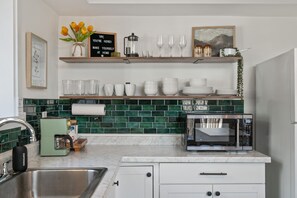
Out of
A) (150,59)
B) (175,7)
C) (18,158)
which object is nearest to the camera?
(18,158)

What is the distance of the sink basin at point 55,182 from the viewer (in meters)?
1.68

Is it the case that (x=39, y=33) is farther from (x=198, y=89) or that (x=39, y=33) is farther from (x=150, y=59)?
(x=198, y=89)

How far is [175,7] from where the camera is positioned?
2.57 m

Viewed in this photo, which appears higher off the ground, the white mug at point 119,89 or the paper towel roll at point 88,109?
the white mug at point 119,89

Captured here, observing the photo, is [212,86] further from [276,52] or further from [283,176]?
[283,176]

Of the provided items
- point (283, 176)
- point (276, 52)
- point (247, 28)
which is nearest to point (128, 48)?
point (247, 28)

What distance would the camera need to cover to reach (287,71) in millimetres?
2186

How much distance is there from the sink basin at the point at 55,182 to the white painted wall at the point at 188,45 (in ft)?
4.17

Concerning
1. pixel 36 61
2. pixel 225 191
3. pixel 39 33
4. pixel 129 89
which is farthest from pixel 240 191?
pixel 39 33

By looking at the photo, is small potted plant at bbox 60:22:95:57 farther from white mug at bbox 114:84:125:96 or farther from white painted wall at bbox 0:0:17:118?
white painted wall at bbox 0:0:17:118

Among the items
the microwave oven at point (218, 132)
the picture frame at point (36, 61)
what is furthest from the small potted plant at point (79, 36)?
the microwave oven at point (218, 132)

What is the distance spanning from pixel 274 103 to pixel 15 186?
200 centimetres

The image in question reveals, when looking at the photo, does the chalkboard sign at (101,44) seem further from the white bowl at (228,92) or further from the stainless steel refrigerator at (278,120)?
the stainless steel refrigerator at (278,120)

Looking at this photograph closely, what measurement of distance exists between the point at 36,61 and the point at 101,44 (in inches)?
26.8
